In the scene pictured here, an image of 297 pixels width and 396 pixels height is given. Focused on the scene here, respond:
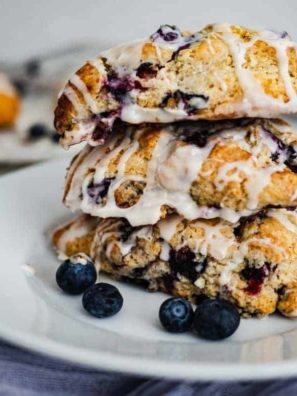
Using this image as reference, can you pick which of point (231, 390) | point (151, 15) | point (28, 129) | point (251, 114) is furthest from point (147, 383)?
point (151, 15)

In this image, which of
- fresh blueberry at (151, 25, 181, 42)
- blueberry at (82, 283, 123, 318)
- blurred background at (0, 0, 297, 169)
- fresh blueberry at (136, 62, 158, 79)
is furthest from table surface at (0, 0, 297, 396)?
blueberry at (82, 283, 123, 318)

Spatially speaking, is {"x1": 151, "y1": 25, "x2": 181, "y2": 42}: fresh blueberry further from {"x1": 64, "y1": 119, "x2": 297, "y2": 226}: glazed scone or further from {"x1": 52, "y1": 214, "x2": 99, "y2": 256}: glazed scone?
{"x1": 52, "y1": 214, "x2": 99, "y2": 256}: glazed scone

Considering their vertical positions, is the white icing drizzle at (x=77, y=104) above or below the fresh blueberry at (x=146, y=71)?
below

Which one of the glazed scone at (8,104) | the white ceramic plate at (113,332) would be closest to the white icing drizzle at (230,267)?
the white ceramic plate at (113,332)

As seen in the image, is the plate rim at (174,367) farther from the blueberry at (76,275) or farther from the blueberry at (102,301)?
the blueberry at (76,275)

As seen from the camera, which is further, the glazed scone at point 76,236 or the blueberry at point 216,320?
the glazed scone at point 76,236

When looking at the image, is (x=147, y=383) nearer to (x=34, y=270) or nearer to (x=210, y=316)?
(x=210, y=316)
